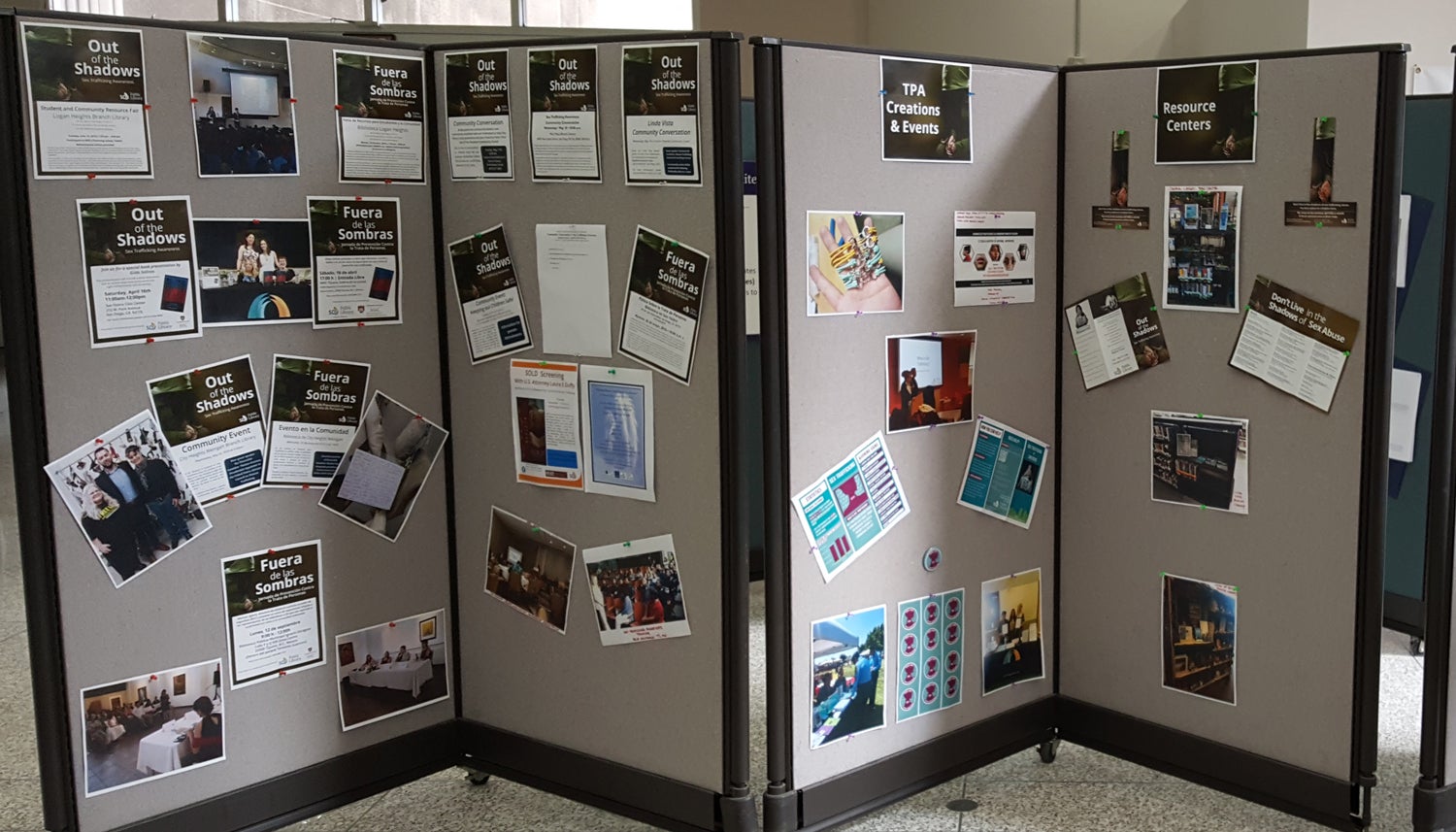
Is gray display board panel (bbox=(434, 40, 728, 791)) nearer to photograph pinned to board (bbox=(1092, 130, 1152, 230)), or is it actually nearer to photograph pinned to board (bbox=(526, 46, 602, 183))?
photograph pinned to board (bbox=(526, 46, 602, 183))

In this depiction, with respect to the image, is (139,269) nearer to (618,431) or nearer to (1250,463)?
(618,431)

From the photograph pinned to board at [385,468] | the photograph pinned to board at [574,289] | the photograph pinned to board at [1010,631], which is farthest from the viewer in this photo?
the photograph pinned to board at [1010,631]

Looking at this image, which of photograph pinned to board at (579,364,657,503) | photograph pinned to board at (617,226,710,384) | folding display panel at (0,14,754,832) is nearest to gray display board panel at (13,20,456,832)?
folding display panel at (0,14,754,832)

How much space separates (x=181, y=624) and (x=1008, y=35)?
18.7ft

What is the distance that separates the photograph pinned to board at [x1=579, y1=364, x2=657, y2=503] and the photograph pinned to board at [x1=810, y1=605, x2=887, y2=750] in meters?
0.46

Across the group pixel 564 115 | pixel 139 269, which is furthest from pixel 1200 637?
pixel 139 269

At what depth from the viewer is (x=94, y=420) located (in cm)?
222

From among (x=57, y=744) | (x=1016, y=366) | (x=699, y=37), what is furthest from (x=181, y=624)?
(x=1016, y=366)

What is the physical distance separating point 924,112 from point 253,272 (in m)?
1.34

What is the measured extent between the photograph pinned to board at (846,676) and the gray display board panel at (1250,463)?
1.84 ft

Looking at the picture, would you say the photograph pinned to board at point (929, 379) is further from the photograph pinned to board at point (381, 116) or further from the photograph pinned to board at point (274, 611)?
the photograph pinned to board at point (274, 611)

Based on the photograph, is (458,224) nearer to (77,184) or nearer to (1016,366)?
(77,184)

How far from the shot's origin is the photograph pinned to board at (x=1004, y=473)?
2.68m

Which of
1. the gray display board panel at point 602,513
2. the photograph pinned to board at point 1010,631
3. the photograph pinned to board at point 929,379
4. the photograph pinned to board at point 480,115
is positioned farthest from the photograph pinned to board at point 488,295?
the photograph pinned to board at point 1010,631
